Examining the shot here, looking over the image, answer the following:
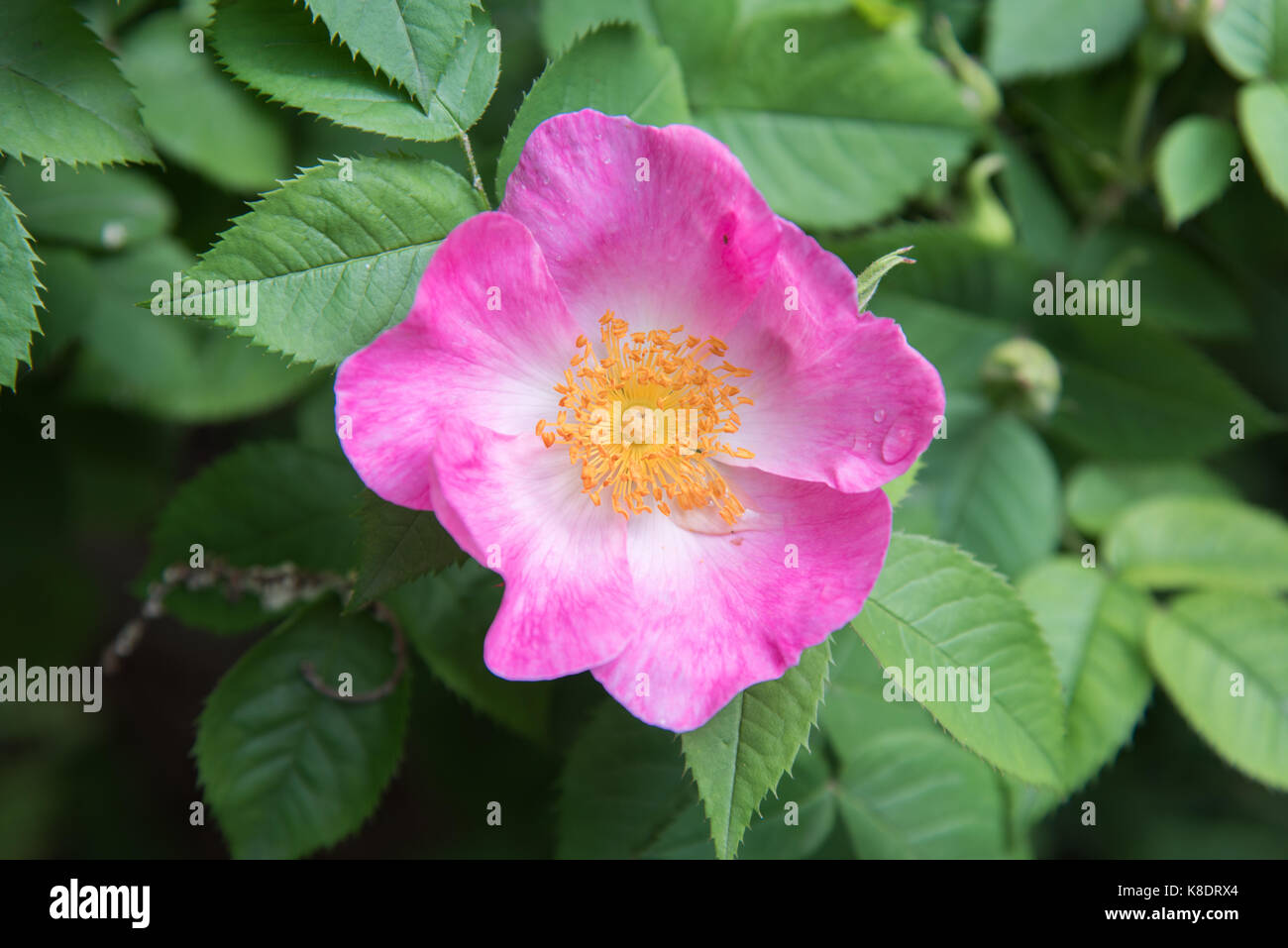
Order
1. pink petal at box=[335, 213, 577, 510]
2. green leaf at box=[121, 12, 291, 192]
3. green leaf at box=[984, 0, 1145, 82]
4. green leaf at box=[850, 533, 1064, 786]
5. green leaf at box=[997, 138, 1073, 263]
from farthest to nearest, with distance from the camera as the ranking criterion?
green leaf at box=[997, 138, 1073, 263], green leaf at box=[984, 0, 1145, 82], green leaf at box=[121, 12, 291, 192], green leaf at box=[850, 533, 1064, 786], pink petal at box=[335, 213, 577, 510]

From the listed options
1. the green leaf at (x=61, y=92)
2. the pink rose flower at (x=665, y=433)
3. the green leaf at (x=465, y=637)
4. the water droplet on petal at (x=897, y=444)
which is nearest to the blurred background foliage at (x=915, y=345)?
the green leaf at (x=465, y=637)

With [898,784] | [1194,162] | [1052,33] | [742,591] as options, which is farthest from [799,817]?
[1052,33]

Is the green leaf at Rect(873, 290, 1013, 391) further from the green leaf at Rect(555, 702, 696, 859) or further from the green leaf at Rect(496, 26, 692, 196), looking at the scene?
the green leaf at Rect(555, 702, 696, 859)

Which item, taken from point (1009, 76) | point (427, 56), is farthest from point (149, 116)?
point (1009, 76)

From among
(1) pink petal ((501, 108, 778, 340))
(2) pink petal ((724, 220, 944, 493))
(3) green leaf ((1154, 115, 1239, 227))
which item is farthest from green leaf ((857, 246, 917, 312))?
(3) green leaf ((1154, 115, 1239, 227))

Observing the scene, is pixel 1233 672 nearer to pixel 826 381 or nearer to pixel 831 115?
pixel 826 381

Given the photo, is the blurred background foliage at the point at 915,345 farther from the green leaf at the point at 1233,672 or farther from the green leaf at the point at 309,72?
the green leaf at the point at 309,72
